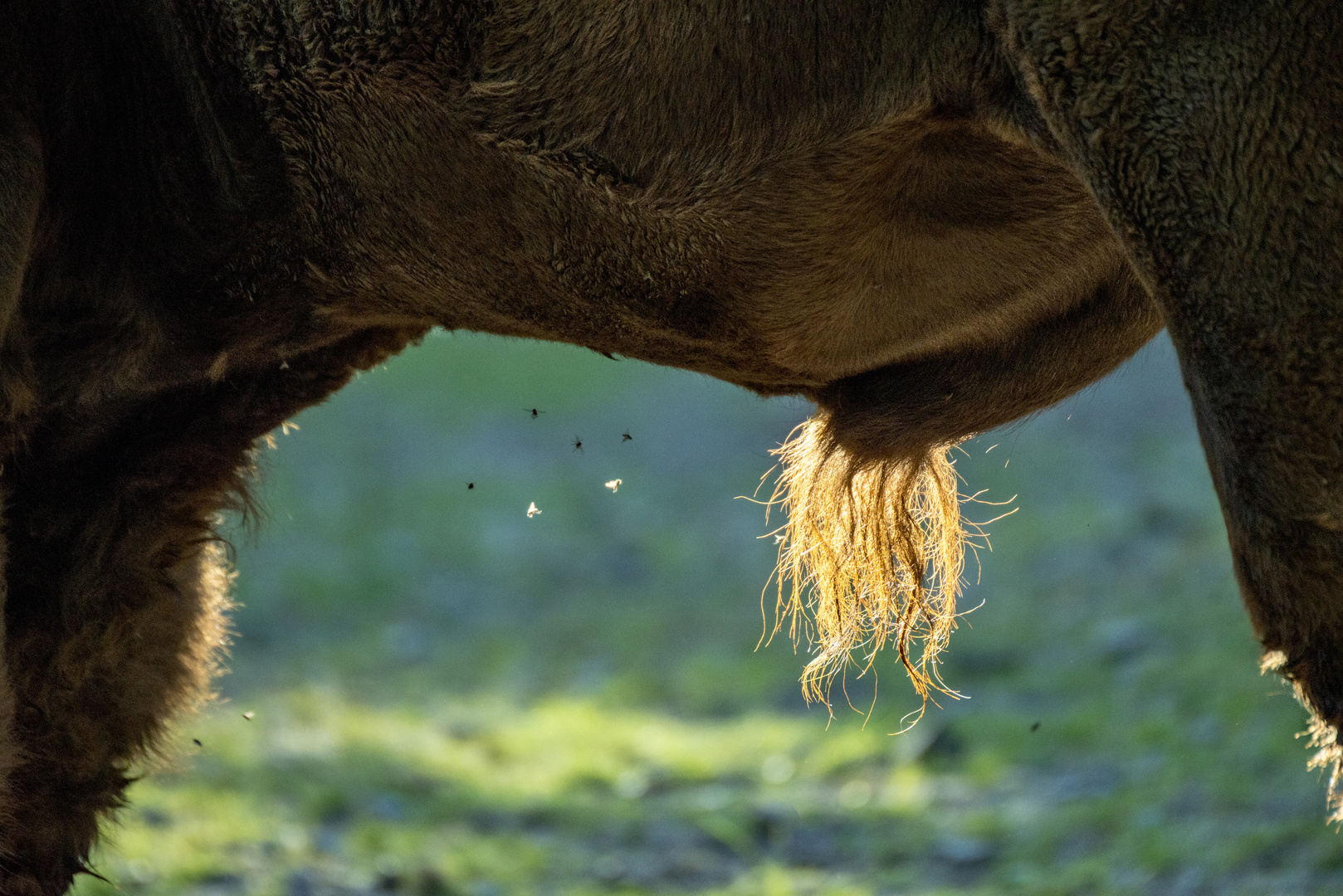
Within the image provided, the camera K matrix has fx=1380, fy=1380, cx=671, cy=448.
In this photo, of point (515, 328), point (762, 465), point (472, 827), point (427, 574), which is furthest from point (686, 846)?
point (762, 465)

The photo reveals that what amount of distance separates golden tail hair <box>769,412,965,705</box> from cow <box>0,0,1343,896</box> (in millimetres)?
14

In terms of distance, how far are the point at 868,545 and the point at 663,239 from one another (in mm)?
769

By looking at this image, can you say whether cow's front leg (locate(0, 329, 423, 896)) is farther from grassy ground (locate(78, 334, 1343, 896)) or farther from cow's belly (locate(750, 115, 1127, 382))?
cow's belly (locate(750, 115, 1127, 382))

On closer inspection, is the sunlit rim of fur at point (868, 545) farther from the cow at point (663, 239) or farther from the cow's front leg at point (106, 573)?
the cow's front leg at point (106, 573)

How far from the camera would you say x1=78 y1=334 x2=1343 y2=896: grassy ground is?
11.1 ft

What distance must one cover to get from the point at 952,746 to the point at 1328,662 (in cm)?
294

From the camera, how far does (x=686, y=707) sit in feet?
16.2

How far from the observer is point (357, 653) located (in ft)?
18.2

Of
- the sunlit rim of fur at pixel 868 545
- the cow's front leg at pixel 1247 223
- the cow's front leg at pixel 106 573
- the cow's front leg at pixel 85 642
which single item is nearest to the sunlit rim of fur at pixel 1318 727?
the cow's front leg at pixel 1247 223

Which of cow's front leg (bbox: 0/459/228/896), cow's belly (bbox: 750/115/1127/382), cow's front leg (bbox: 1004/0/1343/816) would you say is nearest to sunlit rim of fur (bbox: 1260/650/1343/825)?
cow's front leg (bbox: 1004/0/1343/816)

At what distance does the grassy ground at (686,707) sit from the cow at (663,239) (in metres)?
0.42

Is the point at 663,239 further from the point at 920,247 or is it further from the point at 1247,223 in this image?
the point at 1247,223

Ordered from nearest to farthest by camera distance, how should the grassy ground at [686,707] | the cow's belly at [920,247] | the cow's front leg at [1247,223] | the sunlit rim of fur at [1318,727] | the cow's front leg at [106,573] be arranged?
the cow's front leg at [1247,223] → the sunlit rim of fur at [1318,727] → the cow's belly at [920,247] → the cow's front leg at [106,573] → the grassy ground at [686,707]

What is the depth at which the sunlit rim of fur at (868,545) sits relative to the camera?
7.14ft
